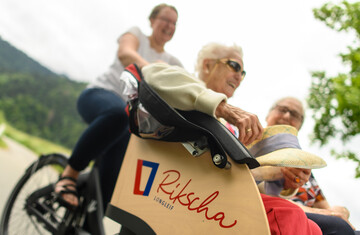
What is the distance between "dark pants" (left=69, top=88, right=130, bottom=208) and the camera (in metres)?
1.66

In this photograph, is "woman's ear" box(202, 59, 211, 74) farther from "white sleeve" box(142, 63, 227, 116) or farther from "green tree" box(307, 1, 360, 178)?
"green tree" box(307, 1, 360, 178)

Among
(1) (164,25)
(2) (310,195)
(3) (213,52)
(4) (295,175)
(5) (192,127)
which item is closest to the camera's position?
(5) (192,127)

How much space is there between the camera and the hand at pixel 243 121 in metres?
0.87

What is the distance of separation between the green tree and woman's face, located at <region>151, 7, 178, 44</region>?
3919 mm

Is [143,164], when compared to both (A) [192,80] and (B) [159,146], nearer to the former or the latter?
(B) [159,146]

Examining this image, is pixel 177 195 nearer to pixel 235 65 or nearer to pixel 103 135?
pixel 235 65

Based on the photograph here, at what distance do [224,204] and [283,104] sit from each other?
93 centimetres

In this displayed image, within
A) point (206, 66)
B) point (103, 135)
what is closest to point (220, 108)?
point (206, 66)

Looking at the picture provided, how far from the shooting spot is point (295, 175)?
111 centimetres

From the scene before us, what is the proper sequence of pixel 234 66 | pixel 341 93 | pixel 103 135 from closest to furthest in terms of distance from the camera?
pixel 234 66 → pixel 103 135 → pixel 341 93

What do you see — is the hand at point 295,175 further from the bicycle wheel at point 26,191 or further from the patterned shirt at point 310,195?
the bicycle wheel at point 26,191

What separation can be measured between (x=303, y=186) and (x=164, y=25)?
1.37m

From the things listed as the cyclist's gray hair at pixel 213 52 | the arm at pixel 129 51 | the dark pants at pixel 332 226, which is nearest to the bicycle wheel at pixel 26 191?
the arm at pixel 129 51

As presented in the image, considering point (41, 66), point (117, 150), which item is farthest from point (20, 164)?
point (41, 66)
